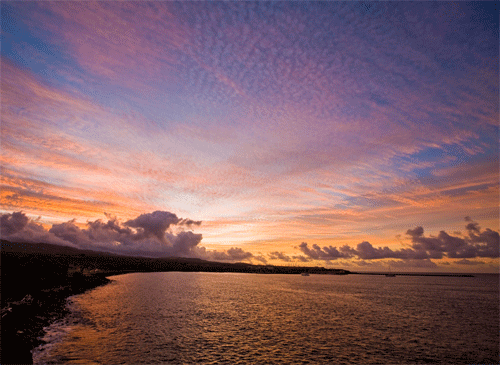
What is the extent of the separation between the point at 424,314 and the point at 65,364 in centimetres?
7064

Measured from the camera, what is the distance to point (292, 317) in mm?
56125

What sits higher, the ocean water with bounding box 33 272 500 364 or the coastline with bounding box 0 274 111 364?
the coastline with bounding box 0 274 111 364

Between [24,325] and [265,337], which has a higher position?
[24,325]

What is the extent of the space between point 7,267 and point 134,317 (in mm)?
33385

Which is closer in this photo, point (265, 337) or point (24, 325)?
A: point (24, 325)

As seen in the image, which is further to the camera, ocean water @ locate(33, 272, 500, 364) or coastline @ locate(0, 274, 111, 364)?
ocean water @ locate(33, 272, 500, 364)

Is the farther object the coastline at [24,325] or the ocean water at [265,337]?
the ocean water at [265,337]

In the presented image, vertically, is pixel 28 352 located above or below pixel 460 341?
above

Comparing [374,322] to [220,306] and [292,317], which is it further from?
[220,306]

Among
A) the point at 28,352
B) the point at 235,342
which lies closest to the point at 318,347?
the point at 235,342

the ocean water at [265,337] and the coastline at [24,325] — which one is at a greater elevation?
the coastline at [24,325]

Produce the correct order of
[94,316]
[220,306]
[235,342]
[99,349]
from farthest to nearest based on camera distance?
[220,306] → [94,316] → [235,342] → [99,349]

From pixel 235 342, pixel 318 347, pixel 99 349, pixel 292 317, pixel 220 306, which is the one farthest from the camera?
pixel 220 306

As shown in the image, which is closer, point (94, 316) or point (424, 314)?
point (94, 316)
